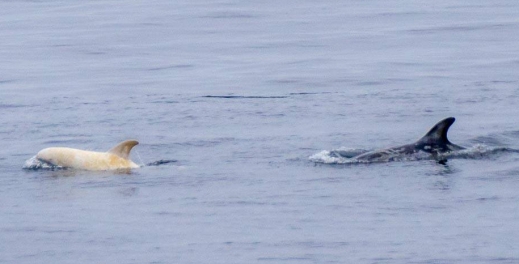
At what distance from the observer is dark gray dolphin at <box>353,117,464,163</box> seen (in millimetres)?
16812

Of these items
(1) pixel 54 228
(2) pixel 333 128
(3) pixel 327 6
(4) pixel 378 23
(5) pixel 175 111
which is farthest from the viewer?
(3) pixel 327 6

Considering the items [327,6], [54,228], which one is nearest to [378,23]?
[327,6]

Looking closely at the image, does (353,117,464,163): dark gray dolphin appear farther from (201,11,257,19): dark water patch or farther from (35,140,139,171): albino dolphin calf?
(201,11,257,19): dark water patch

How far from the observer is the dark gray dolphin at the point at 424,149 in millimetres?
16812

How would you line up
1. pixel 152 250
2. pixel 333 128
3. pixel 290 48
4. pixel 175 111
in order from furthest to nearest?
pixel 290 48, pixel 175 111, pixel 333 128, pixel 152 250

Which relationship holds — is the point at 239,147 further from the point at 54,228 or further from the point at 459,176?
the point at 54,228

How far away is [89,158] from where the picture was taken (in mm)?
16703

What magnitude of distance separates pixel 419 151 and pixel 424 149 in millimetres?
73

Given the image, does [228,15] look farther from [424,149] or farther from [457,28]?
[424,149]

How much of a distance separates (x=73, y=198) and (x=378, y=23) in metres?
22.3

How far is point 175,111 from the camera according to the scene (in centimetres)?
2175

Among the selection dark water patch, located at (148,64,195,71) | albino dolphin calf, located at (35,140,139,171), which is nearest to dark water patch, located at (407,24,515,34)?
dark water patch, located at (148,64,195,71)

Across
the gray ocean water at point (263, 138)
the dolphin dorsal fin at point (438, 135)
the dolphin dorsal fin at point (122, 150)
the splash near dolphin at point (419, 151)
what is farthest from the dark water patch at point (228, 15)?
the dolphin dorsal fin at point (122, 150)

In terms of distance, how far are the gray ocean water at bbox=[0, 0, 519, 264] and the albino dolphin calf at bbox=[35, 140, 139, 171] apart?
212mm
